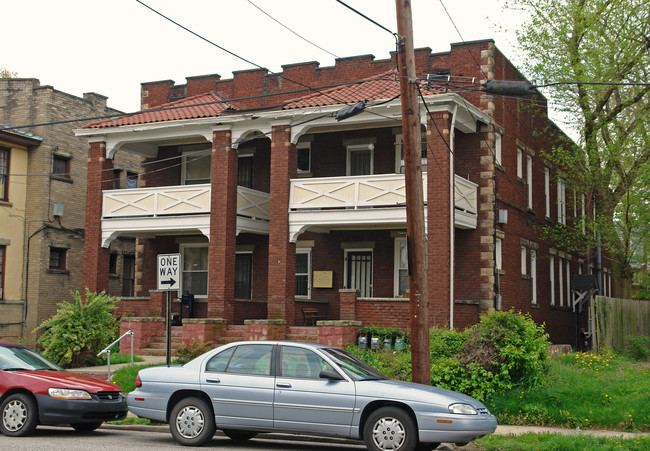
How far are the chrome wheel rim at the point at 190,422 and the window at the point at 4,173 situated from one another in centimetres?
1964

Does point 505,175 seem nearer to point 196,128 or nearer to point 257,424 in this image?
point 196,128

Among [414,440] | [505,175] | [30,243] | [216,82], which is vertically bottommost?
[414,440]

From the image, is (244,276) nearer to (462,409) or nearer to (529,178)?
(529,178)

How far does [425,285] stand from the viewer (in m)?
12.1

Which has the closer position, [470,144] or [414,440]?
[414,440]

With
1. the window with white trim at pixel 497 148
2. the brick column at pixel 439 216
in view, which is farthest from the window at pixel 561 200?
the brick column at pixel 439 216

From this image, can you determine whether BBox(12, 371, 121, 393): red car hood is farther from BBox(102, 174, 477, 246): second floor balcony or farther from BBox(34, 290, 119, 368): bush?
BBox(102, 174, 477, 246): second floor balcony

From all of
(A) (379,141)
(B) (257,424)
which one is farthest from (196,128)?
(B) (257,424)

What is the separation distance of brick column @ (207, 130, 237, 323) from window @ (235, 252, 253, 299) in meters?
2.87

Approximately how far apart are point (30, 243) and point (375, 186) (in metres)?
14.3

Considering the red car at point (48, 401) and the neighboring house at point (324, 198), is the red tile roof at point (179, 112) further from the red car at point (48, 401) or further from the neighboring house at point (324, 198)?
the red car at point (48, 401)

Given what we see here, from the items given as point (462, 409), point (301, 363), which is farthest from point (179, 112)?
point (462, 409)

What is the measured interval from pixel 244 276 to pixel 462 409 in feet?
54.7

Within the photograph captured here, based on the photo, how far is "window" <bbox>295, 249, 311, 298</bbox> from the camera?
24750 mm
